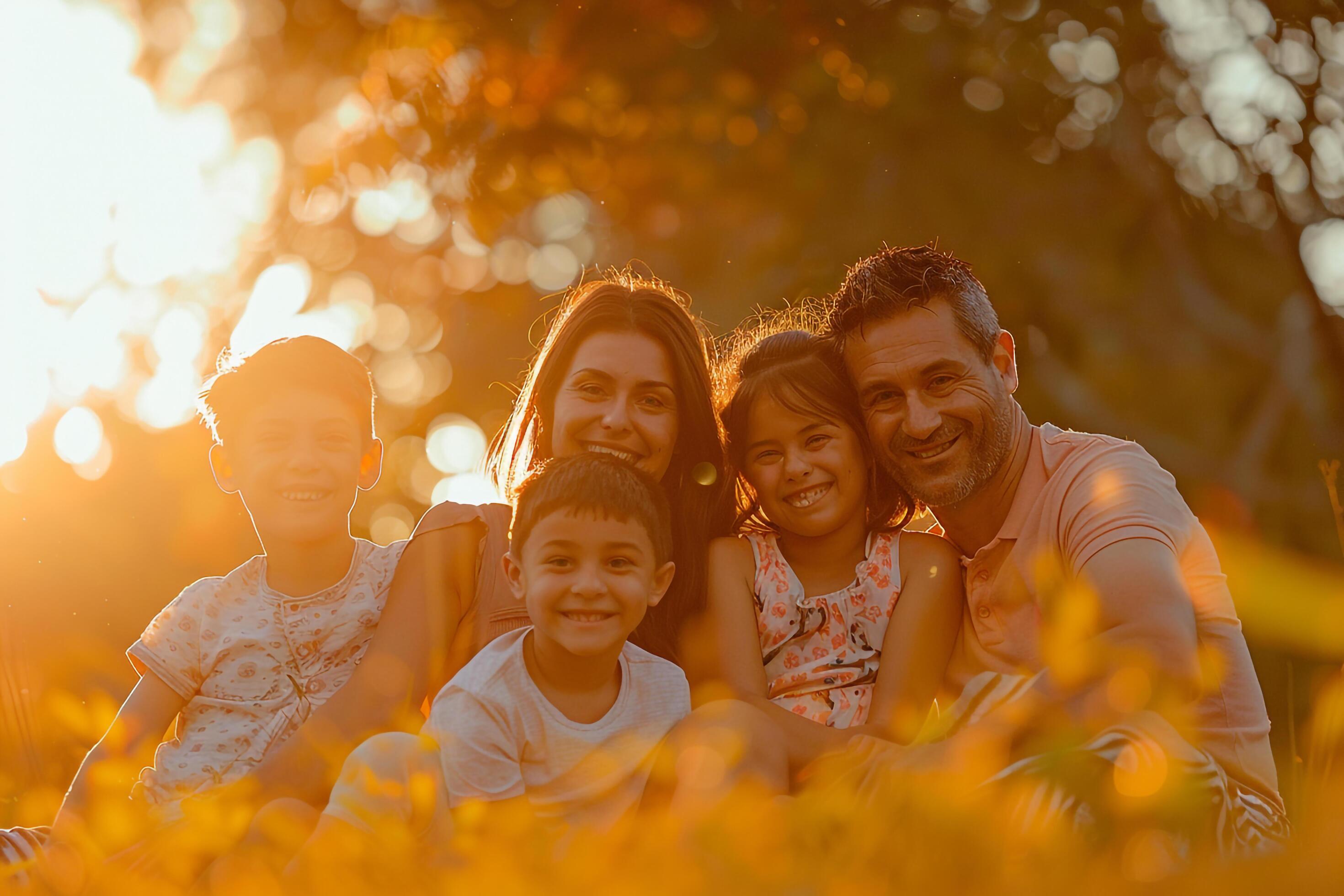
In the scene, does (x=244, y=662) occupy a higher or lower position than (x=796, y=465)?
lower

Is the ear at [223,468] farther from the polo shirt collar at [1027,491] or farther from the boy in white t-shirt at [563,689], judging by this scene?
the polo shirt collar at [1027,491]

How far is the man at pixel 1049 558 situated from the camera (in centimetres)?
307

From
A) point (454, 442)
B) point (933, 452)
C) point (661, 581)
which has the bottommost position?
point (661, 581)

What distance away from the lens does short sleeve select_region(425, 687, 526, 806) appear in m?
3.10

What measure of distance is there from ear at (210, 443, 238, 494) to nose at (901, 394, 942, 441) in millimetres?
2166

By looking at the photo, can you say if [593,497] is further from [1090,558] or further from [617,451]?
[1090,558]

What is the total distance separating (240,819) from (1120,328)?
9157mm

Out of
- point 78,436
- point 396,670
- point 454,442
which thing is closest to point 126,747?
point 396,670

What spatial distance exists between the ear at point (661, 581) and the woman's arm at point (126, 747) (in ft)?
4.84

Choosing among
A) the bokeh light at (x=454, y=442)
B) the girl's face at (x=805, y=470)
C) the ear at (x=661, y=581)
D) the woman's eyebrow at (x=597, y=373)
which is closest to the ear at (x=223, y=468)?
the woman's eyebrow at (x=597, y=373)

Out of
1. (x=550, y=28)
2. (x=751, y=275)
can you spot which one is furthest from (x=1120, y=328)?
(x=550, y=28)

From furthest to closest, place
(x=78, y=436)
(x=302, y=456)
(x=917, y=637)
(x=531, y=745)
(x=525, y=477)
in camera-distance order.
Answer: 1. (x=78, y=436)
2. (x=525, y=477)
3. (x=917, y=637)
4. (x=302, y=456)
5. (x=531, y=745)

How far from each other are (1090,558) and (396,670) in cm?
200

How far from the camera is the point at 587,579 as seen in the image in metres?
3.26
